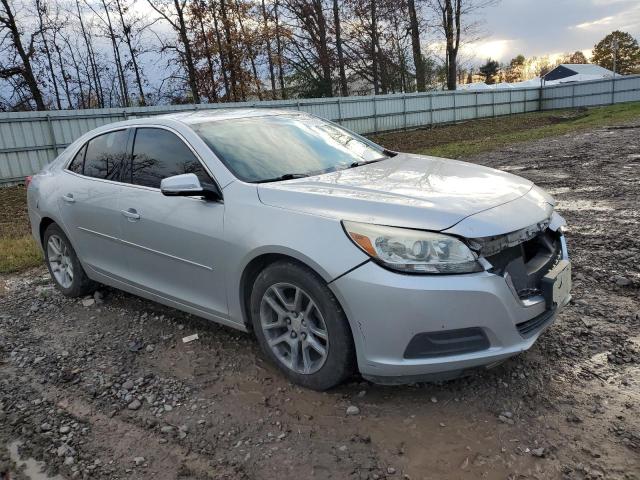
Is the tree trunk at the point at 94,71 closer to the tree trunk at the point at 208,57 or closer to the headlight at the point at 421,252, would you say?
the tree trunk at the point at 208,57

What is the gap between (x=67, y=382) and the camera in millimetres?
3344

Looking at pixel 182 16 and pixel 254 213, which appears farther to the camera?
pixel 182 16

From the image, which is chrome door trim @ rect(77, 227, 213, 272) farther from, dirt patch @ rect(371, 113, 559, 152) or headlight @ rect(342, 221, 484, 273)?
dirt patch @ rect(371, 113, 559, 152)

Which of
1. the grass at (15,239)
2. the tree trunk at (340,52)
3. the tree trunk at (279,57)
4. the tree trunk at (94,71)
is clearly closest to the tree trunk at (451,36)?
the tree trunk at (340,52)

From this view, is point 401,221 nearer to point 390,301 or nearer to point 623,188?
point 390,301

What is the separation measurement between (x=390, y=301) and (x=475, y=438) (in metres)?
0.77

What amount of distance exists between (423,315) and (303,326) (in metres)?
0.75

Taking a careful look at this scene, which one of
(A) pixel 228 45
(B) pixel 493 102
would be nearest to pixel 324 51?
(A) pixel 228 45

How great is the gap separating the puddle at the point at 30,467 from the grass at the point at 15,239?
158 inches

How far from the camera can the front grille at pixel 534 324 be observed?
2.60m

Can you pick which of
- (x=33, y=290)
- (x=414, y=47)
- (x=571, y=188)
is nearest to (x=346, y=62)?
(x=414, y=47)

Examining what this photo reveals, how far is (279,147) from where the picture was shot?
12.0ft

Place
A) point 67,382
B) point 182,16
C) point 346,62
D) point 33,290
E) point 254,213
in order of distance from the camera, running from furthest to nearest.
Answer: point 346,62 < point 182,16 < point 33,290 < point 67,382 < point 254,213

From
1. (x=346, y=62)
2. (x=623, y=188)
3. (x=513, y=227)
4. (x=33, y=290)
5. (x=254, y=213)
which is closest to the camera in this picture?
(x=513, y=227)
